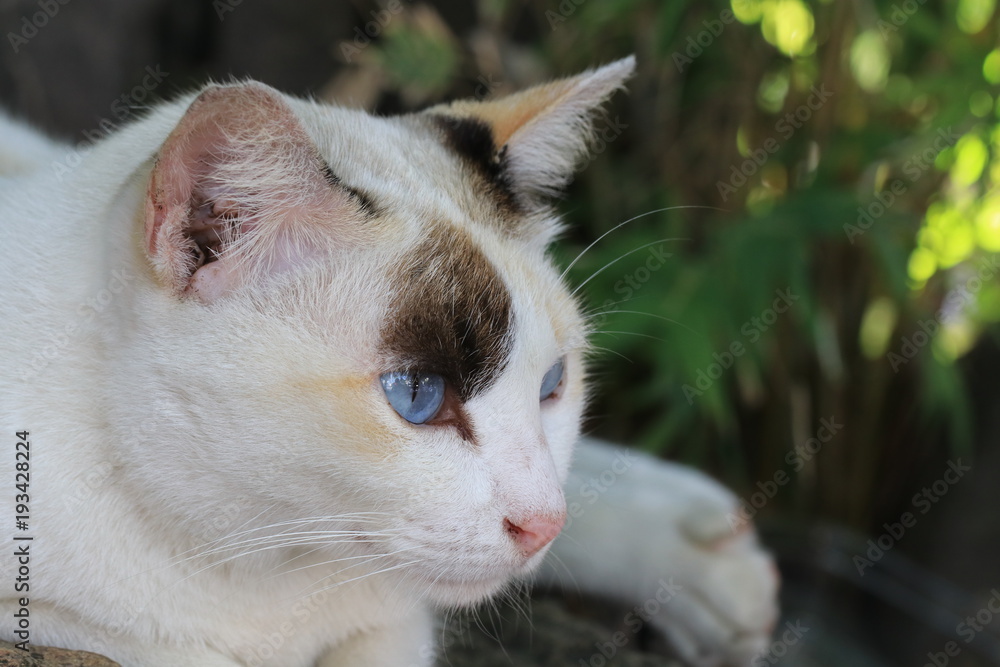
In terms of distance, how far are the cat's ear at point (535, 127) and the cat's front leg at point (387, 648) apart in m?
0.58

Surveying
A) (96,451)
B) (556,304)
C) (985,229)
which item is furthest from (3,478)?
(985,229)

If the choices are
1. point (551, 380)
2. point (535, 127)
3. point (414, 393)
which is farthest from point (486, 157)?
point (414, 393)

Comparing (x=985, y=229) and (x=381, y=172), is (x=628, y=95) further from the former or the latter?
(x=381, y=172)

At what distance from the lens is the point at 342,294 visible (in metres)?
0.89

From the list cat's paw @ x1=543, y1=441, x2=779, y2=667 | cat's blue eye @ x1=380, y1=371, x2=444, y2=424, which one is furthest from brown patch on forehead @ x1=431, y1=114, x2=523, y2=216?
cat's paw @ x1=543, y1=441, x2=779, y2=667

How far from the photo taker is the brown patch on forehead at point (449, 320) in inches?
34.4

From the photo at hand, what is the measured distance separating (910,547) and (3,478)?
2.40 metres

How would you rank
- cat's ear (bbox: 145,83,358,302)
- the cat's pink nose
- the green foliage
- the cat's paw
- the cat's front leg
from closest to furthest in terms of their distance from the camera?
→ cat's ear (bbox: 145,83,358,302), the cat's pink nose, the cat's front leg, the cat's paw, the green foliage

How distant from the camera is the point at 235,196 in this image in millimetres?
844

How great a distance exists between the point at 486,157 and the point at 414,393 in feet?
1.33

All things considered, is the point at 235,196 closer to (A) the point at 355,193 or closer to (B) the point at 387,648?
(A) the point at 355,193

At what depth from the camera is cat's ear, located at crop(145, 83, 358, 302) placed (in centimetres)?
77

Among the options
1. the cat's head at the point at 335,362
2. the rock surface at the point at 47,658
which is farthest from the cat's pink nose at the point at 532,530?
the rock surface at the point at 47,658

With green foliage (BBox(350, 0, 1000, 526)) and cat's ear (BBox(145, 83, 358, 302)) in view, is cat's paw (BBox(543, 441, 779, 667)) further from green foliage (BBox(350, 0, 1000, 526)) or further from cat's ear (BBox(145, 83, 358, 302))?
cat's ear (BBox(145, 83, 358, 302))
